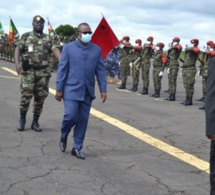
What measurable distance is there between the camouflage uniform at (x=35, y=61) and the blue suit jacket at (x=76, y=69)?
1.41m

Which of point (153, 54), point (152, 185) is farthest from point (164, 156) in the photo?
point (153, 54)

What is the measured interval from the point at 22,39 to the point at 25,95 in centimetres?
94

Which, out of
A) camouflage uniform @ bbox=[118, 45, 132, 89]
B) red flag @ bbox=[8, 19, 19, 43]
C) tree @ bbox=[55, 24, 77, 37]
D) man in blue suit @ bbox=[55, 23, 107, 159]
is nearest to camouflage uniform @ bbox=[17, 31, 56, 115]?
man in blue suit @ bbox=[55, 23, 107, 159]

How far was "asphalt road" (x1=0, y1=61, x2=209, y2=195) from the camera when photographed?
16.0ft

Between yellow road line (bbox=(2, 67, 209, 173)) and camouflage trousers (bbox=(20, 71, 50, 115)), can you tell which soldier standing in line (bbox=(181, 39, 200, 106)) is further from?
camouflage trousers (bbox=(20, 71, 50, 115))

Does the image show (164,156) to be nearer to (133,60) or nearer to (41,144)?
(41,144)

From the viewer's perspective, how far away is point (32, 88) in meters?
7.25

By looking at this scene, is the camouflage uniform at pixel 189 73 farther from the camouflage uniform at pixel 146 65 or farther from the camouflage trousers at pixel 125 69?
the camouflage trousers at pixel 125 69

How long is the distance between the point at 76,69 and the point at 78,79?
0.14 m

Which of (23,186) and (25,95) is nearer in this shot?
(23,186)

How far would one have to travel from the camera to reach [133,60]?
50.3 ft

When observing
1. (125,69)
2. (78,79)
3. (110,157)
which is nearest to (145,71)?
(125,69)

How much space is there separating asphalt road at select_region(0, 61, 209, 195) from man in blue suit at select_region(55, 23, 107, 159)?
0.52 meters

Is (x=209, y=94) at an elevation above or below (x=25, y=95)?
above
